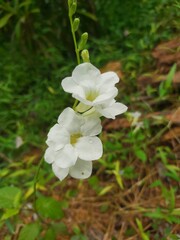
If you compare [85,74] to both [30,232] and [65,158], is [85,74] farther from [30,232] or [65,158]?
[30,232]

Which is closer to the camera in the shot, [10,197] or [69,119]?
[69,119]

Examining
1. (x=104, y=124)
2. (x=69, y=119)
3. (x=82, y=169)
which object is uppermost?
(x=69, y=119)

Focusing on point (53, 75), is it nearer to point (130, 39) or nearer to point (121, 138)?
point (130, 39)

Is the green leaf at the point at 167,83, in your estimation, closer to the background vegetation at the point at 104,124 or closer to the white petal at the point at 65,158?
the background vegetation at the point at 104,124

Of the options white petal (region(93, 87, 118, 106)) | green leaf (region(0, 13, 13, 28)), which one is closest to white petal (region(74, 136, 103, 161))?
white petal (region(93, 87, 118, 106))

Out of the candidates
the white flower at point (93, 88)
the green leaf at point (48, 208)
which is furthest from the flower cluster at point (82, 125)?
the green leaf at point (48, 208)

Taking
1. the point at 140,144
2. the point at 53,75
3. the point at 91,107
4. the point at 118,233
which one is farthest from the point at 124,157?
the point at 53,75

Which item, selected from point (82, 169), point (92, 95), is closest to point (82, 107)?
point (92, 95)
